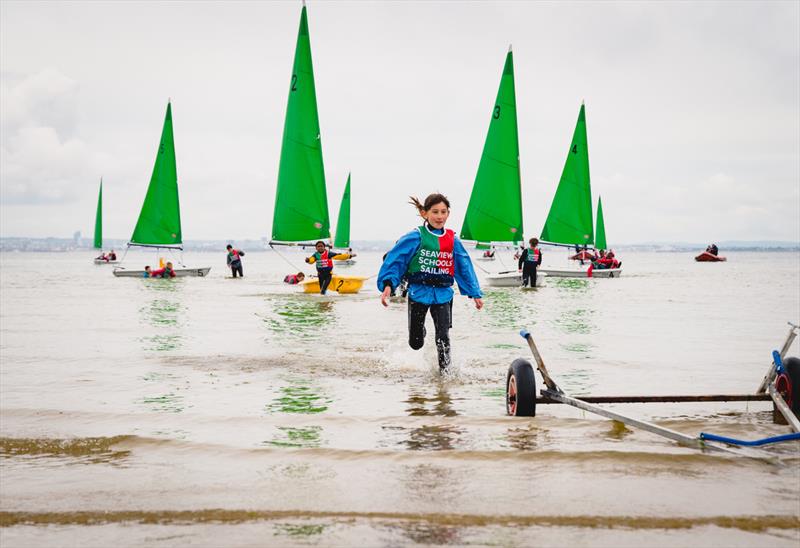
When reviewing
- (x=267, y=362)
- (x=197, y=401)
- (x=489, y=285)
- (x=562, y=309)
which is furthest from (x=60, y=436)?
(x=489, y=285)

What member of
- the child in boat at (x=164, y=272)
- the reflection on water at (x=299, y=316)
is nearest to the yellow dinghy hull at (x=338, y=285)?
the reflection on water at (x=299, y=316)

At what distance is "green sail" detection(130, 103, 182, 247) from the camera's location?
42.1 m

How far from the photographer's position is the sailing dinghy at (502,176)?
35500 mm

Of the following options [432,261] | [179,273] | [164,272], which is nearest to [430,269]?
[432,261]

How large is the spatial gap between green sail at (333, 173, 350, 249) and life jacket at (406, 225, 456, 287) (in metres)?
71.7

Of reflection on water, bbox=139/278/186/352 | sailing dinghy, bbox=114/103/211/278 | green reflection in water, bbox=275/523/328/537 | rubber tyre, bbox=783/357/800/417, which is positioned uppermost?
sailing dinghy, bbox=114/103/211/278

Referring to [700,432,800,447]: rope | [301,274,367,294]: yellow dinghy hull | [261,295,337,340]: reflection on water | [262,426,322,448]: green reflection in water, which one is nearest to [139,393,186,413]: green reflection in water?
[262,426,322,448]: green reflection in water

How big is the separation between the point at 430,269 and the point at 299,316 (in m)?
9.80

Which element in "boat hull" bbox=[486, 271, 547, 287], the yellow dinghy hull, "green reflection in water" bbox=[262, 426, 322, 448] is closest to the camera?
"green reflection in water" bbox=[262, 426, 322, 448]

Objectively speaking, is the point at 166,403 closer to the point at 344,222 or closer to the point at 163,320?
the point at 163,320

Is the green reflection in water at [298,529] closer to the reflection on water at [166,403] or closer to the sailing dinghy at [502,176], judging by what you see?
the reflection on water at [166,403]

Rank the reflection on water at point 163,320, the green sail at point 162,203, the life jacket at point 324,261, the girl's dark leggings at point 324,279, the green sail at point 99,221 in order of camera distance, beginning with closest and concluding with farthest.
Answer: the reflection on water at point 163,320 → the life jacket at point 324,261 → the girl's dark leggings at point 324,279 → the green sail at point 162,203 → the green sail at point 99,221

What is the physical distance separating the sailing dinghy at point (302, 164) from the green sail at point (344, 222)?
4924cm

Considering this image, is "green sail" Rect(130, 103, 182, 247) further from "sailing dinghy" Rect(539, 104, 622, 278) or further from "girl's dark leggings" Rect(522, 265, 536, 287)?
"girl's dark leggings" Rect(522, 265, 536, 287)
